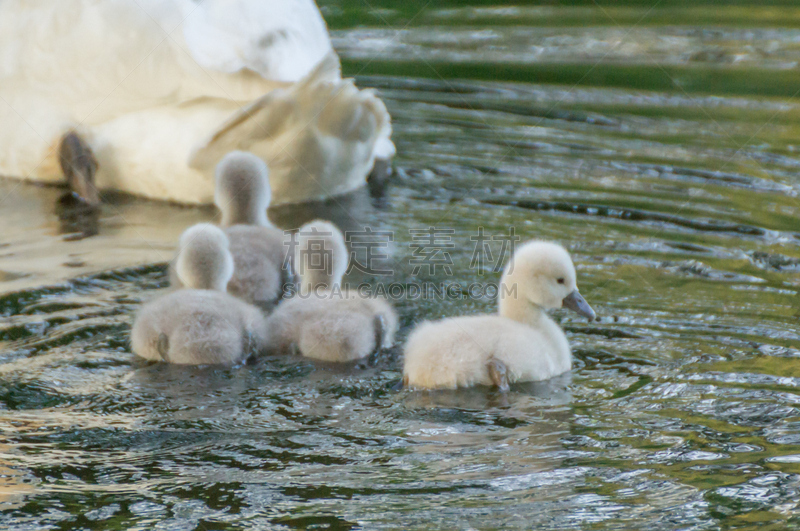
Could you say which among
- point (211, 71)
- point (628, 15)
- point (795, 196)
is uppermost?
point (628, 15)

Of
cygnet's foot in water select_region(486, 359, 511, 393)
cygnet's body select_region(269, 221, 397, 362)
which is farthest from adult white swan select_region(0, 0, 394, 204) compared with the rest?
cygnet's foot in water select_region(486, 359, 511, 393)

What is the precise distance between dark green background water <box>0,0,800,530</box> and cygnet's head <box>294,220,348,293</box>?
43cm

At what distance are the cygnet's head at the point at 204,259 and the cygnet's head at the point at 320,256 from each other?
16.9 inches

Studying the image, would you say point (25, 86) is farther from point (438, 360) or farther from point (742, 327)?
point (742, 327)

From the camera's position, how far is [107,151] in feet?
23.8

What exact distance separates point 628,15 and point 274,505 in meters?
10.8

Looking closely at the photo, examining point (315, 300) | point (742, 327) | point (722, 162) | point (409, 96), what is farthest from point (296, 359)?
point (409, 96)

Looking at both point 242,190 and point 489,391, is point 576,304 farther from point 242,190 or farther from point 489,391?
point 242,190

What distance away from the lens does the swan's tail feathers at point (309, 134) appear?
6273mm

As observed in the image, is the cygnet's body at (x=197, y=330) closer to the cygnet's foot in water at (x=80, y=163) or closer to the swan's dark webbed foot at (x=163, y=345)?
the swan's dark webbed foot at (x=163, y=345)

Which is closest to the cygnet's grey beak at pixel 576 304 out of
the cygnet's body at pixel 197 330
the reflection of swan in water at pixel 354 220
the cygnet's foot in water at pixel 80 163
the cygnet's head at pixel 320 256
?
the cygnet's head at pixel 320 256

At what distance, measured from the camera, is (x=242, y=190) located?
20.2ft

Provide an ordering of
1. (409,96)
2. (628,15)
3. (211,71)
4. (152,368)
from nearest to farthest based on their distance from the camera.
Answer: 1. (152,368)
2. (211,71)
3. (409,96)
4. (628,15)

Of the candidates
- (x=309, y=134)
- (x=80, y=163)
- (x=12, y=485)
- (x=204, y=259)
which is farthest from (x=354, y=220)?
(x=12, y=485)
